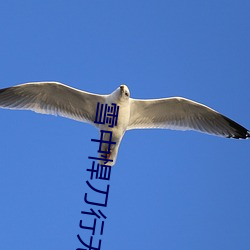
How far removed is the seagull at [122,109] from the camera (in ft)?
21.6

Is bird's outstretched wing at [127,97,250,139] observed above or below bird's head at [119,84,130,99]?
above

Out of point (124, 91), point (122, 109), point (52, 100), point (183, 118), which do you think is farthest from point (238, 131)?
point (52, 100)

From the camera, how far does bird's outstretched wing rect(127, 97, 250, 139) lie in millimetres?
6977

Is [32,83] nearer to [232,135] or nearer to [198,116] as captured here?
[198,116]

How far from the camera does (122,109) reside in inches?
255

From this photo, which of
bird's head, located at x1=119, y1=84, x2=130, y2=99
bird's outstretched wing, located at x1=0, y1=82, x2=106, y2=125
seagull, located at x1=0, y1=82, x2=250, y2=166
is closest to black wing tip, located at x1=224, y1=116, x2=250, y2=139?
seagull, located at x1=0, y1=82, x2=250, y2=166

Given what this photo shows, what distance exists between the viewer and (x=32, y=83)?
672 centimetres

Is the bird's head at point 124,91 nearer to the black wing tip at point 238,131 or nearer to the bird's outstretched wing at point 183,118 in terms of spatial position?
the bird's outstretched wing at point 183,118

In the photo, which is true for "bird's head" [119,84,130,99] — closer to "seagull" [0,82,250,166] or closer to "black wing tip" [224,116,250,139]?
"seagull" [0,82,250,166]

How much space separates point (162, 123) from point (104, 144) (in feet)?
3.51

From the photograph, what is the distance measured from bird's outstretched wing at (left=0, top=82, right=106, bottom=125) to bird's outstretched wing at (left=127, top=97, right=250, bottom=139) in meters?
0.63

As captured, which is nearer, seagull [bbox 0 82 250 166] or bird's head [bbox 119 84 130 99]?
bird's head [bbox 119 84 130 99]

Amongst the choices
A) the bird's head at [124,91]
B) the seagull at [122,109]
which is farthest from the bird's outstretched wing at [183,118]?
the bird's head at [124,91]

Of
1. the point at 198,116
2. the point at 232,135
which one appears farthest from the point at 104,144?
the point at 232,135
